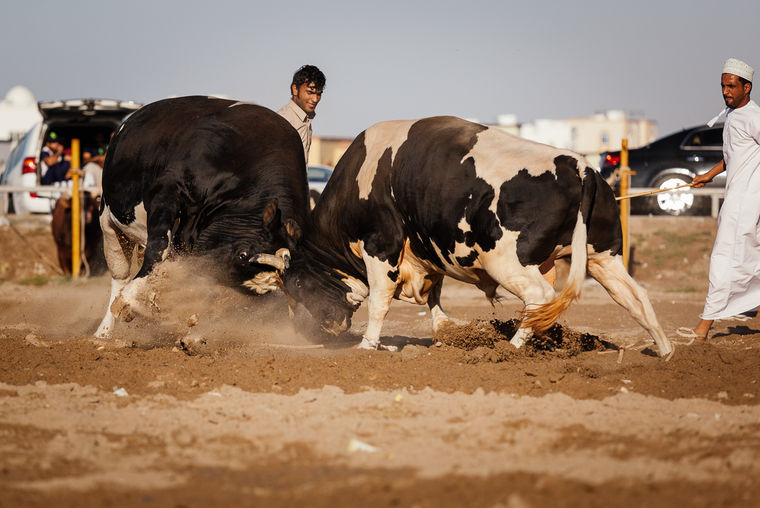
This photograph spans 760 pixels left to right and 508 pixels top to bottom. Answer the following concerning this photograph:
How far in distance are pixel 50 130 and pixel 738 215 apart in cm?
1136

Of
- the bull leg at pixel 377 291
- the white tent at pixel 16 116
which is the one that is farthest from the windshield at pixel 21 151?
the white tent at pixel 16 116

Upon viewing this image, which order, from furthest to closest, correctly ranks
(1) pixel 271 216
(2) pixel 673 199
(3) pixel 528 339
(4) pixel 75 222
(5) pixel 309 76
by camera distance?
(2) pixel 673 199 < (4) pixel 75 222 < (5) pixel 309 76 < (1) pixel 271 216 < (3) pixel 528 339

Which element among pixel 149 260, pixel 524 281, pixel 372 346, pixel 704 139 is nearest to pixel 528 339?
pixel 524 281

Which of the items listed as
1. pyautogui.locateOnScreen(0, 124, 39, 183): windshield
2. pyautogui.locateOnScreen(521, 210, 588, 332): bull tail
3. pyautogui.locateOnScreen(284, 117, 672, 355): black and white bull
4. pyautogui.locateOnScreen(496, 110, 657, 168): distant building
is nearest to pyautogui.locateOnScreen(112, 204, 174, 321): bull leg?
pyautogui.locateOnScreen(284, 117, 672, 355): black and white bull

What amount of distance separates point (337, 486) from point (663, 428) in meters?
1.78

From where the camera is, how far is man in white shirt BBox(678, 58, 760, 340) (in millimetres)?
6965

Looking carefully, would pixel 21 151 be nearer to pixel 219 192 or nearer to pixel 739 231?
pixel 219 192

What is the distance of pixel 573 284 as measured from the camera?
5934 millimetres

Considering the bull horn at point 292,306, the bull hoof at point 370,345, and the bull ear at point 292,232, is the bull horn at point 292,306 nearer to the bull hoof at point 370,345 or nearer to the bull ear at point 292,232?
the bull ear at point 292,232

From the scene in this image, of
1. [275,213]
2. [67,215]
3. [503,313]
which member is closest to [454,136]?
[275,213]

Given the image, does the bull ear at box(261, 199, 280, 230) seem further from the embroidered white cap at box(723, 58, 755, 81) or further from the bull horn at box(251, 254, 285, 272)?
the embroidered white cap at box(723, 58, 755, 81)

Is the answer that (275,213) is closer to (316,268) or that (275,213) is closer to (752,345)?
(316,268)

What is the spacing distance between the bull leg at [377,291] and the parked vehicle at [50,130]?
26.7 ft

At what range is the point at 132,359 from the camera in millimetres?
6242
